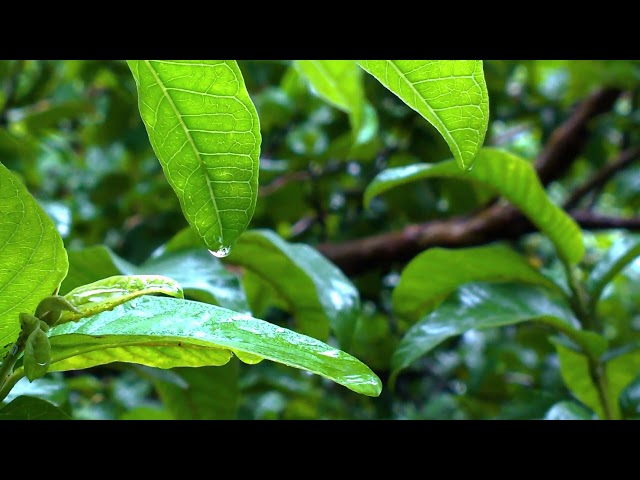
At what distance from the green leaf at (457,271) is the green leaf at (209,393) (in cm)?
22

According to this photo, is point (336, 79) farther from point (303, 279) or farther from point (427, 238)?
point (427, 238)

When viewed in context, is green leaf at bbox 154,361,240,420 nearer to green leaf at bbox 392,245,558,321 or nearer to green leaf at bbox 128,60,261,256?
green leaf at bbox 392,245,558,321

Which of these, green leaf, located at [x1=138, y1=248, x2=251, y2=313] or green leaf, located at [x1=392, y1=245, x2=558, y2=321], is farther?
green leaf, located at [x1=392, y1=245, x2=558, y2=321]

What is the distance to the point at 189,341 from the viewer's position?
1.05 ft

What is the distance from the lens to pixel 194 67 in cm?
38

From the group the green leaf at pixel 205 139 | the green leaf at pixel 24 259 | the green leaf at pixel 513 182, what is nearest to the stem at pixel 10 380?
the green leaf at pixel 24 259

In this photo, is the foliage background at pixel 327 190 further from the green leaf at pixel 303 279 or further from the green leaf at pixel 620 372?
the green leaf at pixel 303 279

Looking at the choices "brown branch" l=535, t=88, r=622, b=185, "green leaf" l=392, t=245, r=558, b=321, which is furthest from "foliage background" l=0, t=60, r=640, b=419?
"green leaf" l=392, t=245, r=558, b=321

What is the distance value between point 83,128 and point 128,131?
0.33 meters

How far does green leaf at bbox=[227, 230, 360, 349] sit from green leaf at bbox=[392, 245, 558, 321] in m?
0.11

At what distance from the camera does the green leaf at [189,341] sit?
1.01ft

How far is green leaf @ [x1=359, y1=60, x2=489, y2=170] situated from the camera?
38 centimetres

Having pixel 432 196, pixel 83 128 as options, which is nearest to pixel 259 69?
pixel 432 196

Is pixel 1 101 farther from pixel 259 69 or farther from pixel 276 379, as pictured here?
pixel 276 379
